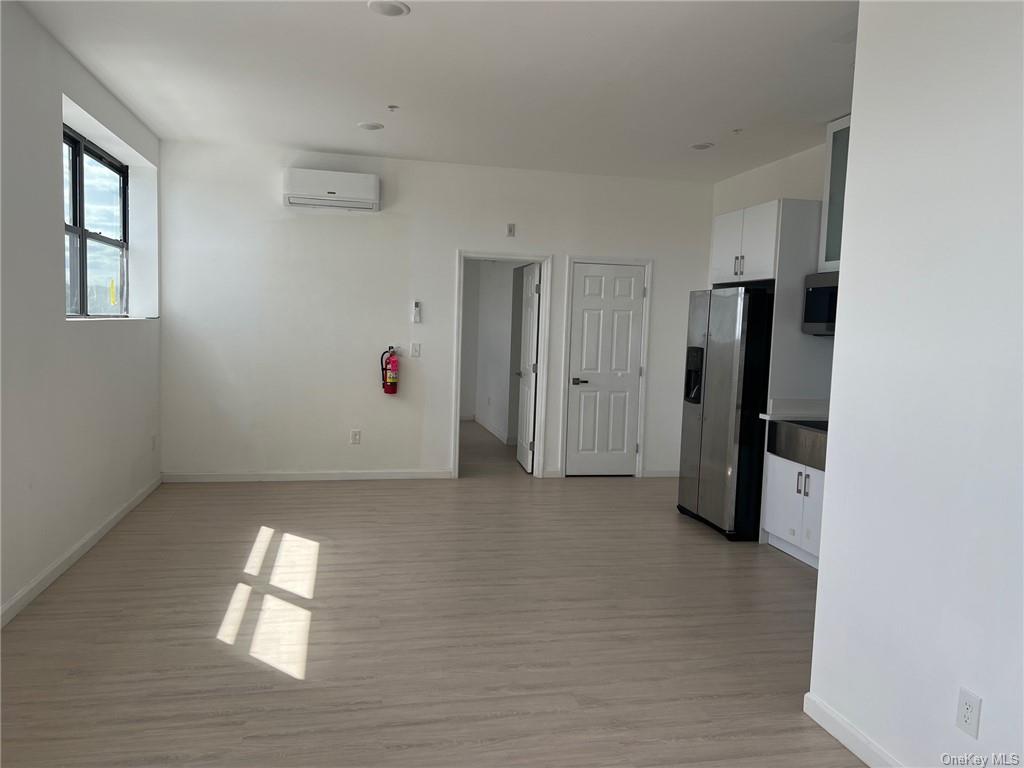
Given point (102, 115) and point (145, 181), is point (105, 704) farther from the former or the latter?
point (145, 181)

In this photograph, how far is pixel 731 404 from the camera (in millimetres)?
5020

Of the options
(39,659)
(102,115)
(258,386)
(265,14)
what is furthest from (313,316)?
(39,659)

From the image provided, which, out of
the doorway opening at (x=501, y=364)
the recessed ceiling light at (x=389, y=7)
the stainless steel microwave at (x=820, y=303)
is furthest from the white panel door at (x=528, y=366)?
the recessed ceiling light at (x=389, y=7)

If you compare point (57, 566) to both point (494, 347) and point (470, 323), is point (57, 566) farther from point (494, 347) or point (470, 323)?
point (470, 323)

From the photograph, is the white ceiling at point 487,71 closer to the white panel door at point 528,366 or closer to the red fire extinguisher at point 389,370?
the white panel door at point 528,366

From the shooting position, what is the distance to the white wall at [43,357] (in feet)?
10.8

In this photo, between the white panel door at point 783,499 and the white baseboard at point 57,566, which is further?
the white panel door at point 783,499

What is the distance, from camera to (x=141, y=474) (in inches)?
216

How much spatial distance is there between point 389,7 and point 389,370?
3.59m

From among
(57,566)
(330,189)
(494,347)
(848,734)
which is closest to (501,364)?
(494,347)

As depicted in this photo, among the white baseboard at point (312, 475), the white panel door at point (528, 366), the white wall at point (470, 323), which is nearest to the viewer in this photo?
the white baseboard at point (312, 475)

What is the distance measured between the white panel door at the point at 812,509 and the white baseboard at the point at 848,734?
5.77ft

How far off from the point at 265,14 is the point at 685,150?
11.1 ft

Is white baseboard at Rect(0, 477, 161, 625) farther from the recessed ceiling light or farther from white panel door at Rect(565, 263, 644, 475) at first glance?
white panel door at Rect(565, 263, 644, 475)
